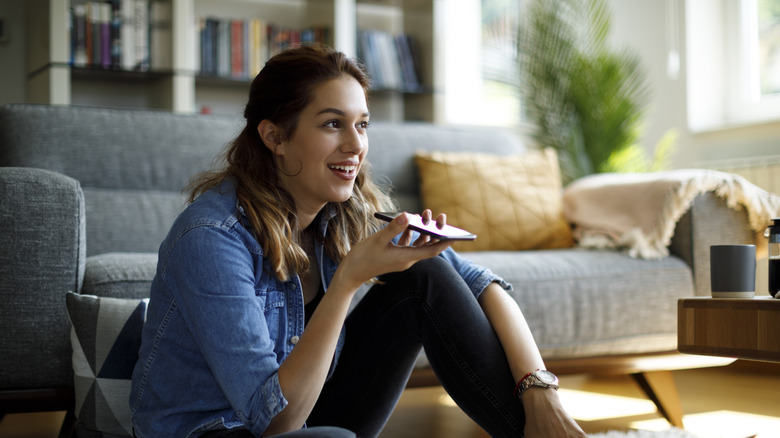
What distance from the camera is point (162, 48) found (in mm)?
3527

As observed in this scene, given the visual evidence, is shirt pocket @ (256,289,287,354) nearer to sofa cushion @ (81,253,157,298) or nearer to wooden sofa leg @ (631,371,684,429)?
sofa cushion @ (81,253,157,298)

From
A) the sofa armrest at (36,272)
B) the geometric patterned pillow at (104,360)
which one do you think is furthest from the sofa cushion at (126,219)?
the geometric patterned pillow at (104,360)

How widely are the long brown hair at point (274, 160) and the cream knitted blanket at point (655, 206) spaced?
3.88ft

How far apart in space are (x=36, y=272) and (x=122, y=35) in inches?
86.9

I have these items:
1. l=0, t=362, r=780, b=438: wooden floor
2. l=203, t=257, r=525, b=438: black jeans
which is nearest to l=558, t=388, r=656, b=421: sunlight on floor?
l=0, t=362, r=780, b=438: wooden floor

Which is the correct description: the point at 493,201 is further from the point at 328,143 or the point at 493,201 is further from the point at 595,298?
the point at 328,143

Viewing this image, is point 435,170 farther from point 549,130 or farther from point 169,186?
point 549,130

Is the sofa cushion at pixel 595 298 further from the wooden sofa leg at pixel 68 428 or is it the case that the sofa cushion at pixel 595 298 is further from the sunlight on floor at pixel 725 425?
the wooden sofa leg at pixel 68 428

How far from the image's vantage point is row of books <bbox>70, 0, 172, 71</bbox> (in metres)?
3.39

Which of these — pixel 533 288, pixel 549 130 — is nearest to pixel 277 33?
pixel 549 130

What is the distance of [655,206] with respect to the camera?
2.19 metres

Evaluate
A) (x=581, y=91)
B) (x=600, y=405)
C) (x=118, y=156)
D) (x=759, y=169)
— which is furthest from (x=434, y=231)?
(x=581, y=91)

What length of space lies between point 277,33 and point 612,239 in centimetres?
215

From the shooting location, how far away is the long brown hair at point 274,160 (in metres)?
1.11
